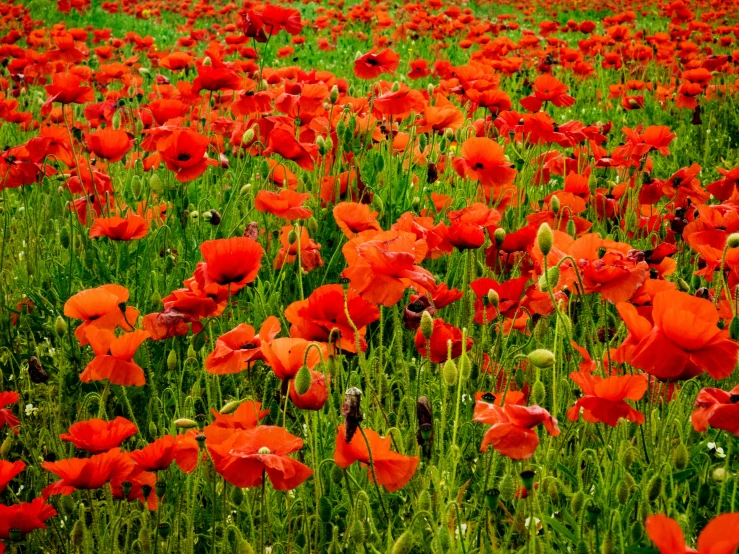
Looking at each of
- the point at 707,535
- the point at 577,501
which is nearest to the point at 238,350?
the point at 577,501

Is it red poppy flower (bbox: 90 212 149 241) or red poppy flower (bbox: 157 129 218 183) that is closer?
red poppy flower (bbox: 90 212 149 241)

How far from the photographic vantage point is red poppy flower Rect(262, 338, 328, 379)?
4.80 ft

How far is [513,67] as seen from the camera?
478 centimetres

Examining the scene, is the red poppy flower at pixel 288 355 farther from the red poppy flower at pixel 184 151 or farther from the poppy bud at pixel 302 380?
the red poppy flower at pixel 184 151

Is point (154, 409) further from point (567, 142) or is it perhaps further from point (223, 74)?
point (567, 142)

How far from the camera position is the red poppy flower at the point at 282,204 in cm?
234

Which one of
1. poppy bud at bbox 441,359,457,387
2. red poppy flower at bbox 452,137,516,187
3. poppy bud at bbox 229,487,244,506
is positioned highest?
red poppy flower at bbox 452,137,516,187

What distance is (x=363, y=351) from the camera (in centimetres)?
205

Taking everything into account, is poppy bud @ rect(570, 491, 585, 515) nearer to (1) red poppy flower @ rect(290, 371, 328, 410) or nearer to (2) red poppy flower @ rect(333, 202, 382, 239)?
(1) red poppy flower @ rect(290, 371, 328, 410)

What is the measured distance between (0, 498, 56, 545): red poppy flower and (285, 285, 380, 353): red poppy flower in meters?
0.60

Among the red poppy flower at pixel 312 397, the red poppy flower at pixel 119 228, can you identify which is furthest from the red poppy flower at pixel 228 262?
the red poppy flower at pixel 119 228

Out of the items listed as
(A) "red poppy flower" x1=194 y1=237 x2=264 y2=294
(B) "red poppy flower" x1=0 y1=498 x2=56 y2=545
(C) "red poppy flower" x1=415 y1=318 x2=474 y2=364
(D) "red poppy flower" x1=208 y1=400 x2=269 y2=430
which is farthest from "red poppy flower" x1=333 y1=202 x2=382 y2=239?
(B) "red poppy flower" x1=0 y1=498 x2=56 y2=545

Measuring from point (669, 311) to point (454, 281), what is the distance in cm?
135

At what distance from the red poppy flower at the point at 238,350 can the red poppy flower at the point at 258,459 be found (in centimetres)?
26
